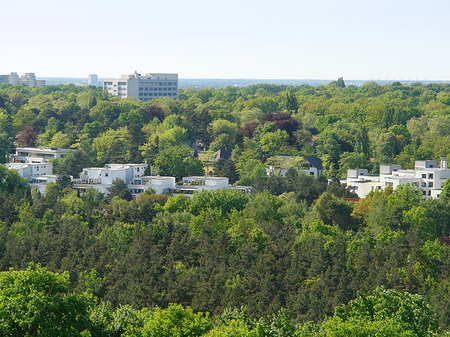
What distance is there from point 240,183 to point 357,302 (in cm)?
3755

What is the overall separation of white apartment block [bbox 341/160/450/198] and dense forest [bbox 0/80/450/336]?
127 inches

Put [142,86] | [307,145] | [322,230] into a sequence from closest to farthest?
[322,230] < [307,145] < [142,86]

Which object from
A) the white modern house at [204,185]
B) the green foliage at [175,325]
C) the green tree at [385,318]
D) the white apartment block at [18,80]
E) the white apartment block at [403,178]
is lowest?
the green foliage at [175,325]

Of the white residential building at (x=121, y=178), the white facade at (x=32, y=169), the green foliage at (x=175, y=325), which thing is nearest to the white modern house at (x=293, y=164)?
the white residential building at (x=121, y=178)

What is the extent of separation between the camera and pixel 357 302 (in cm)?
2778

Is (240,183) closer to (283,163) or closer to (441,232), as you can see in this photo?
(283,163)

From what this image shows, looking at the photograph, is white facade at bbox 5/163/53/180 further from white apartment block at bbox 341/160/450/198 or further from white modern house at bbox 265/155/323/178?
white apartment block at bbox 341/160/450/198

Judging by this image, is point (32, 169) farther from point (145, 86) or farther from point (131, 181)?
point (145, 86)

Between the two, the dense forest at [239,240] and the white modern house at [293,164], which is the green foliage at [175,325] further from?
the white modern house at [293,164]

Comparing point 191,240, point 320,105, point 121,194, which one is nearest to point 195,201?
point 121,194

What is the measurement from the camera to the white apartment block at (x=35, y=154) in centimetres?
7406

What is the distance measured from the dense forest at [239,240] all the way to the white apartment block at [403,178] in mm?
3219

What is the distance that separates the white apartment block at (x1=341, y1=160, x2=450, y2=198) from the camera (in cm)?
5859

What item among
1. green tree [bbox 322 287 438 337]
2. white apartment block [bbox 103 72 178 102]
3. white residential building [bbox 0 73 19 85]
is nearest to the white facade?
green tree [bbox 322 287 438 337]
